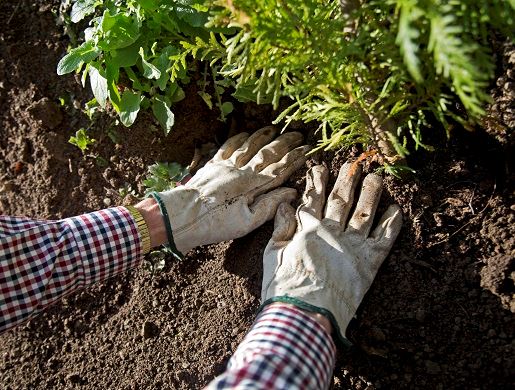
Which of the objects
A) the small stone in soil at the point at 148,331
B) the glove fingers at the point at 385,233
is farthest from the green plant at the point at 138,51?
the glove fingers at the point at 385,233

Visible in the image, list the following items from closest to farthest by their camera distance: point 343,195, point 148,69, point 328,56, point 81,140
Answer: point 328,56 → point 343,195 → point 148,69 → point 81,140

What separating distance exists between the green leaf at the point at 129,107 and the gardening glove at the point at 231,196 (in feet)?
1.19

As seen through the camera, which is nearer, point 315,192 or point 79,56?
point 315,192

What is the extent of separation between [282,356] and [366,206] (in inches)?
25.9

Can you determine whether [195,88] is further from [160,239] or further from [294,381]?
[294,381]

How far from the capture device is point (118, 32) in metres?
2.08

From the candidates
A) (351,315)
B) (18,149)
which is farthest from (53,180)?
(351,315)

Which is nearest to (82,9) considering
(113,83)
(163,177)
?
(113,83)

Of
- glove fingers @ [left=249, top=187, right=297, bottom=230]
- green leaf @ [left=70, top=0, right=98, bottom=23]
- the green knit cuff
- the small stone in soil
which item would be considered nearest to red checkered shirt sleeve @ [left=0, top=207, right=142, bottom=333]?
the green knit cuff

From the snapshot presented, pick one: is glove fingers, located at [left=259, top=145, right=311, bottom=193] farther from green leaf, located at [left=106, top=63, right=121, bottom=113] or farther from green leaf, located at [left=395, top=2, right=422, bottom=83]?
green leaf, located at [left=395, top=2, right=422, bottom=83]

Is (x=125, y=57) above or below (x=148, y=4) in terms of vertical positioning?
below

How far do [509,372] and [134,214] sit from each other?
4.12 feet

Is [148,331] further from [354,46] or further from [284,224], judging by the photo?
[354,46]

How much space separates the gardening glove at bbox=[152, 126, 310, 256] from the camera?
196 cm
